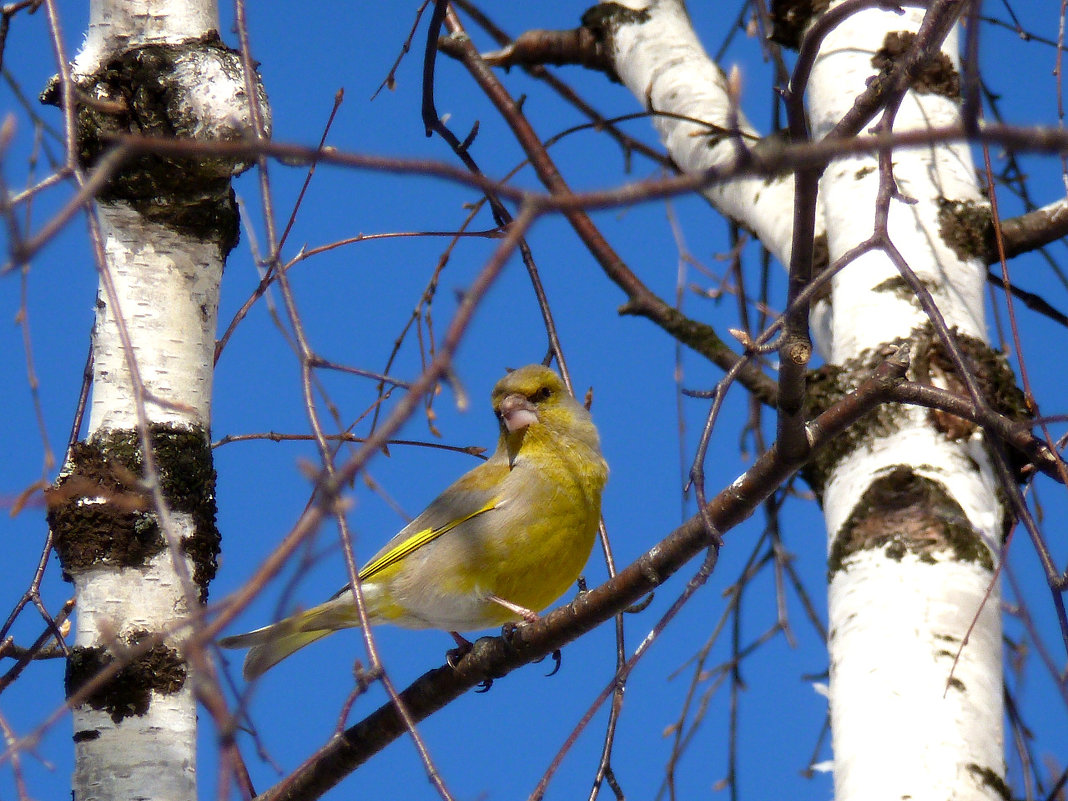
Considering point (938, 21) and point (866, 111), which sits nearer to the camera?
point (938, 21)

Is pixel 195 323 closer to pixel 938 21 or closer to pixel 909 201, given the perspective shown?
pixel 909 201

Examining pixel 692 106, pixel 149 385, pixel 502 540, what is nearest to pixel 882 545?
pixel 502 540

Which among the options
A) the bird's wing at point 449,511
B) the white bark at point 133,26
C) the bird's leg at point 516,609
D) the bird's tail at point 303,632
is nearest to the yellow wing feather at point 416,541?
the bird's wing at point 449,511

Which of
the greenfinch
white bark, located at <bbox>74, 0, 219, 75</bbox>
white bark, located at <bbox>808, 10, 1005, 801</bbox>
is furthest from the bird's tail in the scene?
white bark, located at <bbox>74, 0, 219, 75</bbox>

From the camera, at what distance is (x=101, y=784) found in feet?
8.13

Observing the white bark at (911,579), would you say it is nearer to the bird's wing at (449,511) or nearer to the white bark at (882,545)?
the white bark at (882,545)

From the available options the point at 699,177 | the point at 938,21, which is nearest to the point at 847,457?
the point at 938,21

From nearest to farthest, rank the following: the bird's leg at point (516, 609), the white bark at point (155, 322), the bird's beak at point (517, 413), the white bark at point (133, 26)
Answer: the white bark at point (155, 322) < the white bark at point (133, 26) < the bird's leg at point (516, 609) < the bird's beak at point (517, 413)

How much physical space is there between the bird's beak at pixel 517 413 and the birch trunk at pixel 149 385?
1.50 meters

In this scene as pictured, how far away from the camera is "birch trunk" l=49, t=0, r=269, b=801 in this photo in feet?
8.34

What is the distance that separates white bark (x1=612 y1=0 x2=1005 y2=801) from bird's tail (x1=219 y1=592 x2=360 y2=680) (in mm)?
1776

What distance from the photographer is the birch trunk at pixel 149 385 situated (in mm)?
2543

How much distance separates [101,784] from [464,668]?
0.87 meters

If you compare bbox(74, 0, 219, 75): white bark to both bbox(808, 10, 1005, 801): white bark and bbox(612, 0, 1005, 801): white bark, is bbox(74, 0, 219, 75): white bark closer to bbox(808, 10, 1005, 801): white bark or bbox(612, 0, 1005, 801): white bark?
bbox(808, 10, 1005, 801): white bark
